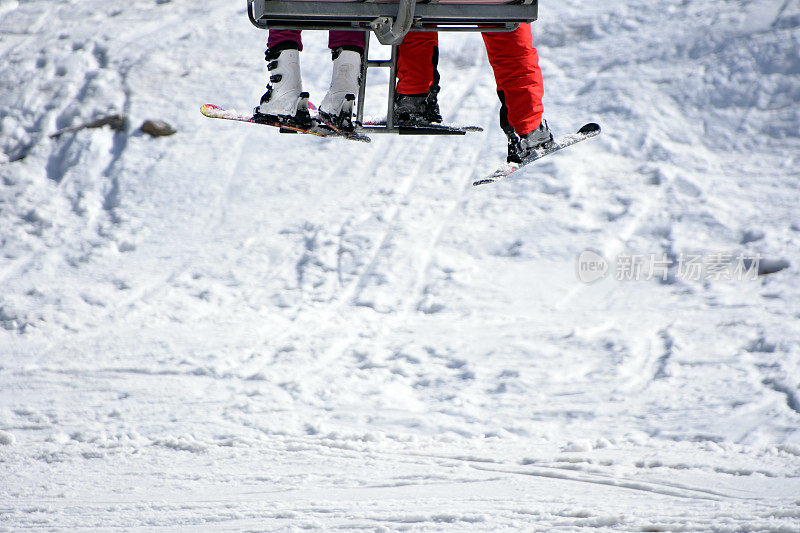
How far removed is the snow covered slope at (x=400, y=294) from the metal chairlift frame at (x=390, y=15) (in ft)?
7.31

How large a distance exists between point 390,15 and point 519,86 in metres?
0.81

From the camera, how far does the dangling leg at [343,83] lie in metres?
3.59

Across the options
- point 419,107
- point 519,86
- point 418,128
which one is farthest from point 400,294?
point 519,86

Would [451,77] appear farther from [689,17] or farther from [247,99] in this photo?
[689,17]

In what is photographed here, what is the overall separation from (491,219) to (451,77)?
2.67 m

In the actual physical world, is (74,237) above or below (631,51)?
below

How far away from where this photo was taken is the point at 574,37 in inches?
369

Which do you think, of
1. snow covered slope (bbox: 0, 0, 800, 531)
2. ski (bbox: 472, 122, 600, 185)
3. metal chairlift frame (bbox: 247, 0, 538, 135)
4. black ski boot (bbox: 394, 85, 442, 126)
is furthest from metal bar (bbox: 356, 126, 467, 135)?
snow covered slope (bbox: 0, 0, 800, 531)

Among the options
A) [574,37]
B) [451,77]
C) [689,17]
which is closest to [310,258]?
[451,77]

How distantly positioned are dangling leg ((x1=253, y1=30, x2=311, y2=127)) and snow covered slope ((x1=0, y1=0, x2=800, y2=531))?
1.92 meters

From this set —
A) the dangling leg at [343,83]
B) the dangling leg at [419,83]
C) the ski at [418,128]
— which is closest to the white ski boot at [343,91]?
the dangling leg at [343,83]

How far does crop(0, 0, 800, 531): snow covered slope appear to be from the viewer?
4145mm

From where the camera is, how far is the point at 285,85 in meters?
3.56

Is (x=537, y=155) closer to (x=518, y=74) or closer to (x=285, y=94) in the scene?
(x=518, y=74)
